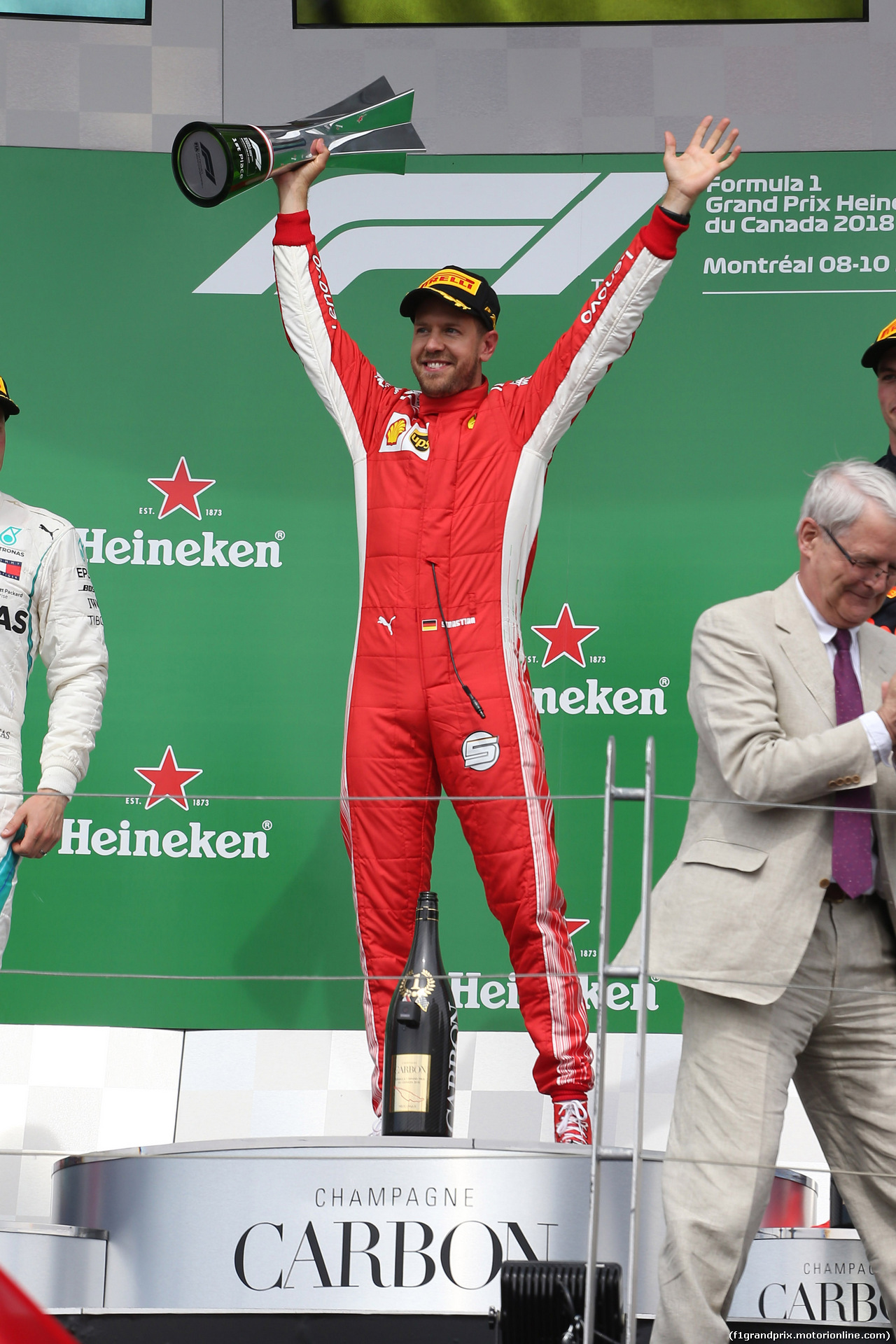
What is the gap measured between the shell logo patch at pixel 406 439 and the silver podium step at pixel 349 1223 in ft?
4.70

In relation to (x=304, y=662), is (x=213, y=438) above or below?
above

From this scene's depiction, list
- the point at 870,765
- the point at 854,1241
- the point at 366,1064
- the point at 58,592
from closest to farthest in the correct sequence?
the point at 870,765, the point at 854,1241, the point at 58,592, the point at 366,1064

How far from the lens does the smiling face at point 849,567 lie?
1.98 metres

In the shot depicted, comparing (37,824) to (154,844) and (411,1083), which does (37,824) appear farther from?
(154,844)

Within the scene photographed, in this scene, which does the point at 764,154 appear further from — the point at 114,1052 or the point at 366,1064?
the point at 114,1052

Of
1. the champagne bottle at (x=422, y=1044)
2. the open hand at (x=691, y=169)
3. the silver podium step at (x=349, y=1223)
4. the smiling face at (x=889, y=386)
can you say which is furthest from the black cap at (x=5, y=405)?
the smiling face at (x=889, y=386)

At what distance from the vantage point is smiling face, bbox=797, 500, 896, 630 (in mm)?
1979

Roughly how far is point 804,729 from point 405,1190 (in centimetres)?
82

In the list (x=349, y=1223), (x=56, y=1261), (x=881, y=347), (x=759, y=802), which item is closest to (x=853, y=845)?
(x=759, y=802)

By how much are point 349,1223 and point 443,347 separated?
1.72 metres

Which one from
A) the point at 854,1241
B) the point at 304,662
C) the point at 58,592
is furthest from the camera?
the point at 304,662

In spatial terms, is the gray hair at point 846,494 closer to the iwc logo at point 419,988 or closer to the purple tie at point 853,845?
the purple tie at point 853,845

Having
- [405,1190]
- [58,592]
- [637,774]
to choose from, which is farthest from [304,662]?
[405,1190]

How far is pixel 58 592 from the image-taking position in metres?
2.93
